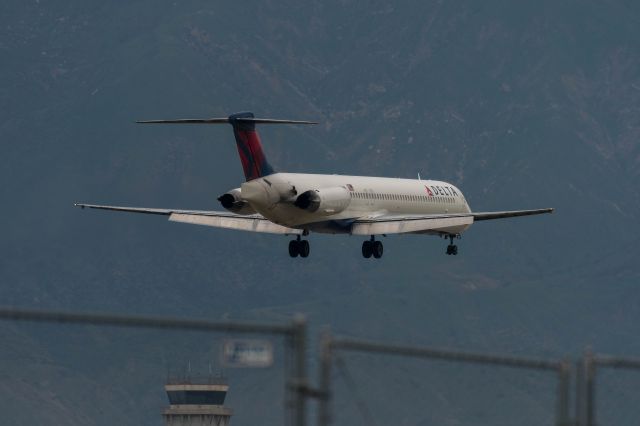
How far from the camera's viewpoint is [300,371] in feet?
103

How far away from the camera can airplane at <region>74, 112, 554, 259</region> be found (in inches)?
3716

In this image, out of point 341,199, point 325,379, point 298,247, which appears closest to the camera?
point 325,379

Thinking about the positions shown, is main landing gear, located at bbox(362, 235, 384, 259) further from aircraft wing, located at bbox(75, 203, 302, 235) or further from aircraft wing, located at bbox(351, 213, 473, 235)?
aircraft wing, located at bbox(75, 203, 302, 235)

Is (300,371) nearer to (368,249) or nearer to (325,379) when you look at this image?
(325,379)

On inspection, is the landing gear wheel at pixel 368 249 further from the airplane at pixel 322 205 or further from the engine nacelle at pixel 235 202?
the engine nacelle at pixel 235 202

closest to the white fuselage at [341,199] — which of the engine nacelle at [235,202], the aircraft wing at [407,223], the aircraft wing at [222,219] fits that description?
the engine nacelle at [235,202]

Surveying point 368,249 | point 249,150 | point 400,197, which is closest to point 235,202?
point 249,150

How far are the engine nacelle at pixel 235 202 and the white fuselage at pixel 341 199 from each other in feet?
1.11

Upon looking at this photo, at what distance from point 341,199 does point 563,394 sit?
2547 inches

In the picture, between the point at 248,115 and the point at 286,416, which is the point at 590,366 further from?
the point at 248,115

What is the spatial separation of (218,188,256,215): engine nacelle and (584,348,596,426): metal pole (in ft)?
192

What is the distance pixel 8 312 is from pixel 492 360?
8343 mm

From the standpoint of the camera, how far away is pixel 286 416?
31641 mm

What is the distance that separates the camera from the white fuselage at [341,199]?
9444cm
